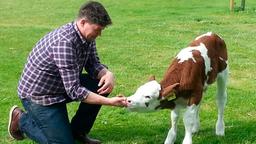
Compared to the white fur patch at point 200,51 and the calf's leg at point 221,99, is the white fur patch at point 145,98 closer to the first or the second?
the white fur patch at point 200,51

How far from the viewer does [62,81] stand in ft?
20.0

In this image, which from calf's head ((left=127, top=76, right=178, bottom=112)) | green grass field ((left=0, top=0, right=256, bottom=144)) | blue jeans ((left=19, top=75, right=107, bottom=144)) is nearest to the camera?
calf's head ((left=127, top=76, right=178, bottom=112))

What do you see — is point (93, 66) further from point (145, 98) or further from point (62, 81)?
point (145, 98)

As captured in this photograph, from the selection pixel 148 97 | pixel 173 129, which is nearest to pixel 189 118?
pixel 173 129

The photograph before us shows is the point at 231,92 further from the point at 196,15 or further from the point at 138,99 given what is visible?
the point at 196,15

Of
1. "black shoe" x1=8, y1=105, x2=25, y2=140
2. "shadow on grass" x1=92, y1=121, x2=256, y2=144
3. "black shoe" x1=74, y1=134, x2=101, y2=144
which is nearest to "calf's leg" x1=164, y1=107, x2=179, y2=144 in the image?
"shadow on grass" x1=92, y1=121, x2=256, y2=144

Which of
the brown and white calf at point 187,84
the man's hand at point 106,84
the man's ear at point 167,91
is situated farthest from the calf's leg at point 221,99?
the man's hand at point 106,84

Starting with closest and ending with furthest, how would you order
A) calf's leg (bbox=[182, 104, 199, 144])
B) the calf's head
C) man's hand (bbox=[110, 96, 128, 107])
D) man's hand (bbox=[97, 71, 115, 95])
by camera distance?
man's hand (bbox=[110, 96, 128, 107]) < the calf's head < calf's leg (bbox=[182, 104, 199, 144]) < man's hand (bbox=[97, 71, 115, 95])

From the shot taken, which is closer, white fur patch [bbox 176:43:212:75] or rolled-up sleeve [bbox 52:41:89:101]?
rolled-up sleeve [bbox 52:41:89:101]

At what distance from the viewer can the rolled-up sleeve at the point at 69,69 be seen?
5746 millimetres

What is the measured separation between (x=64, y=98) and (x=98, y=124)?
5.23 feet

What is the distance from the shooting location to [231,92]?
9.38 meters

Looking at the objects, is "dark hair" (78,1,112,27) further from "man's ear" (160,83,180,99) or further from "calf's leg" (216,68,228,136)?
"calf's leg" (216,68,228,136)

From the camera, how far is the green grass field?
295 inches
